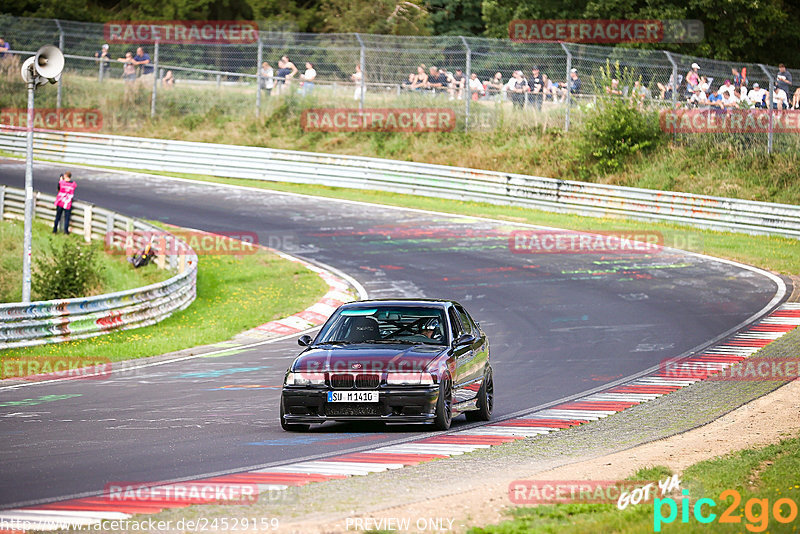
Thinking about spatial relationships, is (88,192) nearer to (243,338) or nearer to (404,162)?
(404,162)

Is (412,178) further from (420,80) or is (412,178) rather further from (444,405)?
(444,405)

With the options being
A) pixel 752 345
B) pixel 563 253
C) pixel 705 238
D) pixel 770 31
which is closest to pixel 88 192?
pixel 563 253

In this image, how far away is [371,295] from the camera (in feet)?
73.6

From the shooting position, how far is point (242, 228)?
30.3 meters

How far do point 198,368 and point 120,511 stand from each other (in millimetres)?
9443

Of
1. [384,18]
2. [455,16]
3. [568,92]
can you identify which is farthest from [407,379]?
[455,16]

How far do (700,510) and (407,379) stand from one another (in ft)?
13.4

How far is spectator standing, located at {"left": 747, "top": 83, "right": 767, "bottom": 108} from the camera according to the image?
105 ft

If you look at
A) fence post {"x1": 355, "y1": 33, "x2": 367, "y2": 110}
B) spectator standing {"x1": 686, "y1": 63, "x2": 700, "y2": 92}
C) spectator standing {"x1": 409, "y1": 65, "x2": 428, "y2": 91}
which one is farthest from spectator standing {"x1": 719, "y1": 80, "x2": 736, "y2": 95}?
fence post {"x1": 355, "y1": 33, "x2": 367, "y2": 110}

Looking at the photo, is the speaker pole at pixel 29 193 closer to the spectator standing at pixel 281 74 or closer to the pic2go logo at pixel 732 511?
the pic2go logo at pixel 732 511

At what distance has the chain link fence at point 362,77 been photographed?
115ft

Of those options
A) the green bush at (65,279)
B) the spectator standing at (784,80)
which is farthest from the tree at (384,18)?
the green bush at (65,279)

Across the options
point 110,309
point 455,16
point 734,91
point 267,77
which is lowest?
point 110,309

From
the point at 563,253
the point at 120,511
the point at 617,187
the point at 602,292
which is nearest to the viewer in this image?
the point at 120,511
